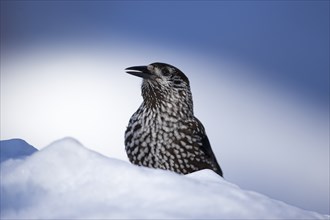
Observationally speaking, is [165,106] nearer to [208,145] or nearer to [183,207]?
[208,145]

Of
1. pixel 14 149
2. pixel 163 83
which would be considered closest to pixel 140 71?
pixel 163 83

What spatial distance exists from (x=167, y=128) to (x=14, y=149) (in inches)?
72.2

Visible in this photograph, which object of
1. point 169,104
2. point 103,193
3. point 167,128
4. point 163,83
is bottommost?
point 103,193

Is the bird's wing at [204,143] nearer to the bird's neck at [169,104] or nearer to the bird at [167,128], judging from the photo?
the bird at [167,128]

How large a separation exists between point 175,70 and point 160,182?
2450mm

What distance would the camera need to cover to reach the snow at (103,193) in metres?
1.51

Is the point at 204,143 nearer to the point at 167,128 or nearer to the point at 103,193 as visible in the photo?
the point at 167,128

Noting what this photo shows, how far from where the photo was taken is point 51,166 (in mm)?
1614

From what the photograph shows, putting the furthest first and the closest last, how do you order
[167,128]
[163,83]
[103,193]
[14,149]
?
[163,83] → [167,128] → [14,149] → [103,193]

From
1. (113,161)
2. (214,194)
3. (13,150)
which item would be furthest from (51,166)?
(214,194)

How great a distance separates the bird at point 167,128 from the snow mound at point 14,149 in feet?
5.18

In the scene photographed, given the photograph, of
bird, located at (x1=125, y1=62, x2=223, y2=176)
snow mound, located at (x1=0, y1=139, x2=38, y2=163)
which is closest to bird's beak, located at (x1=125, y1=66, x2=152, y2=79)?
bird, located at (x1=125, y1=62, x2=223, y2=176)

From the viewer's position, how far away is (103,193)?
1.56m

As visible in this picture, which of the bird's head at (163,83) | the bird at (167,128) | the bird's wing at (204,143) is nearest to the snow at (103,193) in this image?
the bird at (167,128)
